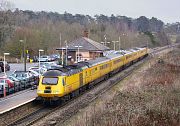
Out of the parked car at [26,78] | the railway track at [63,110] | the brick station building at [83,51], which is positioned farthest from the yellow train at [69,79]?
the brick station building at [83,51]

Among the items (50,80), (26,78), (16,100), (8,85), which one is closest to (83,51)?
(26,78)

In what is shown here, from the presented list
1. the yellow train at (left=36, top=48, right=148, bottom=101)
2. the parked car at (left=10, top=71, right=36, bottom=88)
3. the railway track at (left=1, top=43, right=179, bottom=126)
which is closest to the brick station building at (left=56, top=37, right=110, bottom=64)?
the yellow train at (left=36, top=48, right=148, bottom=101)

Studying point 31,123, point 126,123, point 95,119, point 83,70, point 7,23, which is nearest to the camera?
point 126,123

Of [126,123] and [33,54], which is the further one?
[33,54]

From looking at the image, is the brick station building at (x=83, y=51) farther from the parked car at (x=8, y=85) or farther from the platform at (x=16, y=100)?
the platform at (x=16, y=100)

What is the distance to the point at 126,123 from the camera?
650 inches

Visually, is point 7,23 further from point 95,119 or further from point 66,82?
point 95,119

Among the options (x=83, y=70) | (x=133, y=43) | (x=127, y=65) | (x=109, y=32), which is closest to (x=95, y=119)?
(x=83, y=70)

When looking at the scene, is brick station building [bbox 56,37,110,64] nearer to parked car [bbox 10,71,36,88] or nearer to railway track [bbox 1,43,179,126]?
parked car [bbox 10,71,36,88]

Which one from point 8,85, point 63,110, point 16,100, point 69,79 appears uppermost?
point 69,79

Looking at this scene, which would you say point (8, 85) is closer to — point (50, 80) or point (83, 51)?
point (50, 80)

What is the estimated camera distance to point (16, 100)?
29.2 m

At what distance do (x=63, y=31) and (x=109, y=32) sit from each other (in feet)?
61.4

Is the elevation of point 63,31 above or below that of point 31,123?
above
